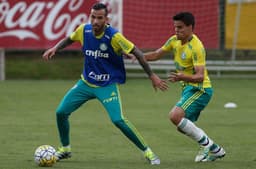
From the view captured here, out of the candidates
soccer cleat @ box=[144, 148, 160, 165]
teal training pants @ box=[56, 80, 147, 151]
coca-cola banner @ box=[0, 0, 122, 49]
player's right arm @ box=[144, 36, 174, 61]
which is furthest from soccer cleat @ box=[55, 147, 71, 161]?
coca-cola banner @ box=[0, 0, 122, 49]

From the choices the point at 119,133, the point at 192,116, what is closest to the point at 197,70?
the point at 192,116

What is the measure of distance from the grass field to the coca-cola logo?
178 centimetres

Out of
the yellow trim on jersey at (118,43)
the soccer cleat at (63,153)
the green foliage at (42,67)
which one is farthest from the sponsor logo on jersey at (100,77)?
the green foliage at (42,67)

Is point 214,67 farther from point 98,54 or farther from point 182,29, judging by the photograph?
point 98,54

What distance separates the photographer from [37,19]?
23062mm

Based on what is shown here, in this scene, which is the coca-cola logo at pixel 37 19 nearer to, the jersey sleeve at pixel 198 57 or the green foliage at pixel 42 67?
the green foliage at pixel 42 67

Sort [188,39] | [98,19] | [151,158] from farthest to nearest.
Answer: [188,39] < [151,158] < [98,19]

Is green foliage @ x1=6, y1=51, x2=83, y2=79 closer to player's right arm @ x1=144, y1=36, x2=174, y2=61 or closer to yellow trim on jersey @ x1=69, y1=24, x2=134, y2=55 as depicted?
player's right arm @ x1=144, y1=36, x2=174, y2=61

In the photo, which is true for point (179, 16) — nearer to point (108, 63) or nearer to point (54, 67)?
point (108, 63)

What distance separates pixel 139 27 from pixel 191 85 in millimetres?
13590

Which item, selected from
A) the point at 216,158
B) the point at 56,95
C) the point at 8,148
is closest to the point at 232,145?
the point at 216,158

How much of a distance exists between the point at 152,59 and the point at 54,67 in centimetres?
1536

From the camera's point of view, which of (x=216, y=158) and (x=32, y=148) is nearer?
(x=216, y=158)

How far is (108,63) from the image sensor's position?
986 centimetres
